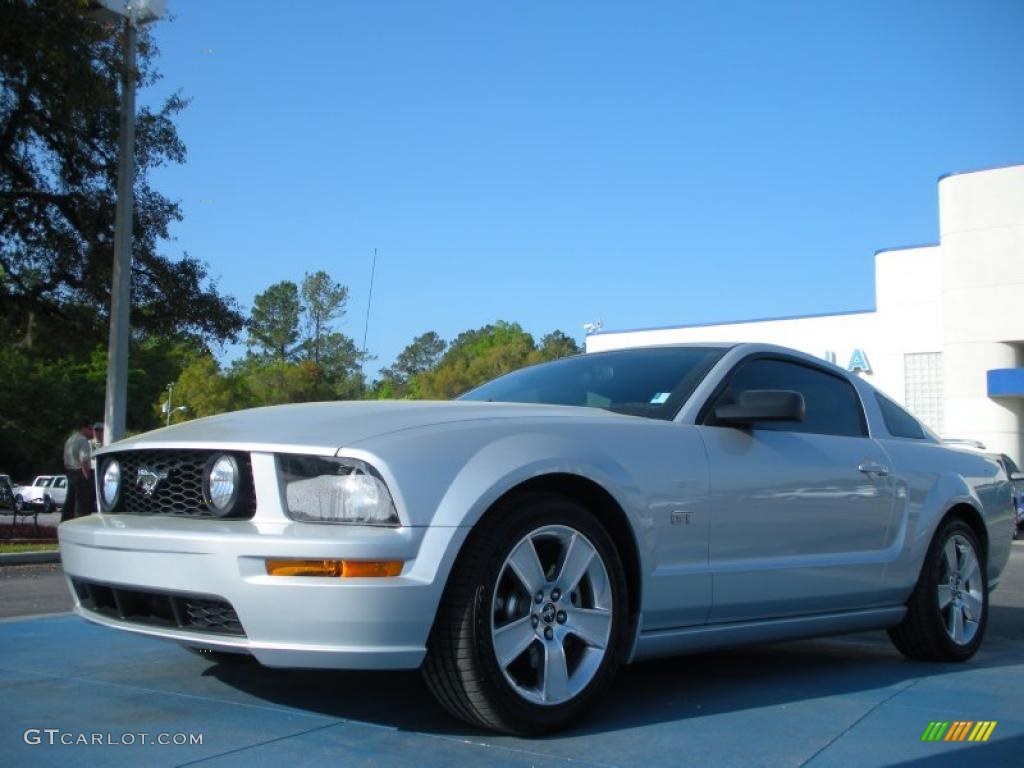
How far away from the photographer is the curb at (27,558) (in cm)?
1222

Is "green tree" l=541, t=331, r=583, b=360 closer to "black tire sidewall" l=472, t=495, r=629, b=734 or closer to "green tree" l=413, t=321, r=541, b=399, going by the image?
"green tree" l=413, t=321, r=541, b=399

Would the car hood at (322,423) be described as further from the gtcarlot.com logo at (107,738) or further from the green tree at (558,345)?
the green tree at (558,345)

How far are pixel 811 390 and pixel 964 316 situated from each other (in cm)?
2750

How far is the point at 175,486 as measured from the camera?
371 centimetres

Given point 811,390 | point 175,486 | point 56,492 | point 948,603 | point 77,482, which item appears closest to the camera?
point 175,486

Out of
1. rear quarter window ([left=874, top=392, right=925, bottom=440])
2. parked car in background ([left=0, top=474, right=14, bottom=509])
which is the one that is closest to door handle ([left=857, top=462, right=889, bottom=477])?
rear quarter window ([left=874, top=392, right=925, bottom=440])

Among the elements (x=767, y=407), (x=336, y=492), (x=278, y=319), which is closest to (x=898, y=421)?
(x=767, y=407)

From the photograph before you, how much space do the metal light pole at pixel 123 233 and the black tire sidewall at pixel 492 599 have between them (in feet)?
41.1

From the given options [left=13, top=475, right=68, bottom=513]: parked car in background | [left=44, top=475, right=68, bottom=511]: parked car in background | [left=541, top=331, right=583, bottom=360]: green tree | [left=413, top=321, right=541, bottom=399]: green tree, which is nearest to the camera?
[left=13, top=475, right=68, bottom=513]: parked car in background

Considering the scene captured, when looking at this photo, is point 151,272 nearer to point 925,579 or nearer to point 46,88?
point 46,88

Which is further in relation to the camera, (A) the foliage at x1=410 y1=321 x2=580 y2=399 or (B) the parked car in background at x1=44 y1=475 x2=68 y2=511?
(A) the foliage at x1=410 y1=321 x2=580 y2=399

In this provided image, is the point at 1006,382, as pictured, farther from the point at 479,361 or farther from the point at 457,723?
the point at 479,361

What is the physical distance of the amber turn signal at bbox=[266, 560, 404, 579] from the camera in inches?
126

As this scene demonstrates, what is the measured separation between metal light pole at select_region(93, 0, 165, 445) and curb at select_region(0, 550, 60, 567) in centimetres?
249
